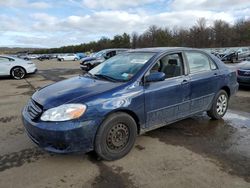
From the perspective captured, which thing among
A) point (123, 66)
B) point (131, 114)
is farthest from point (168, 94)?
point (123, 66)

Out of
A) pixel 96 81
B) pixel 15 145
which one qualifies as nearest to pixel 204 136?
pixel 96 81

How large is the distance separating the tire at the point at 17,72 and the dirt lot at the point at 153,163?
9550 mm

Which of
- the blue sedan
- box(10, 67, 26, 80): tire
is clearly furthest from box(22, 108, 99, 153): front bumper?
box(10, 67, 26, 80): tire

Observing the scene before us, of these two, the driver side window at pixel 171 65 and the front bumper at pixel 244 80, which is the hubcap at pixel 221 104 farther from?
the front bumper at pixel 244 80

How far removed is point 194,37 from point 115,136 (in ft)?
263

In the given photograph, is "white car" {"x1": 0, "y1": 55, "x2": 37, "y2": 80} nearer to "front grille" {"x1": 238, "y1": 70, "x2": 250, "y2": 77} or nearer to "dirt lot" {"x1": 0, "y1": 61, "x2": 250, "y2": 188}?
"dirt lot" {"x1": 0, "y1": 61, "x2": 250, "y2": 188}

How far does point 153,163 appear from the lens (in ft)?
12.1

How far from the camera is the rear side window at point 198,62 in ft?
16.1

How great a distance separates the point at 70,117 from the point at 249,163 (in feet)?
8.34

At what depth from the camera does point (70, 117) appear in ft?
11.1

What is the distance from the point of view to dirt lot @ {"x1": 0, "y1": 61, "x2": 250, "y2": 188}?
10.6 ft

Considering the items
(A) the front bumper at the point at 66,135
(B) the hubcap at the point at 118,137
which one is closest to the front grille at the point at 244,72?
(B) the hubcap at the point at 118,137

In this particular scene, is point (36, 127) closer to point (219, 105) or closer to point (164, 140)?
point (164, 140)

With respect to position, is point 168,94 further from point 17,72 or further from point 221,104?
point 17,72
